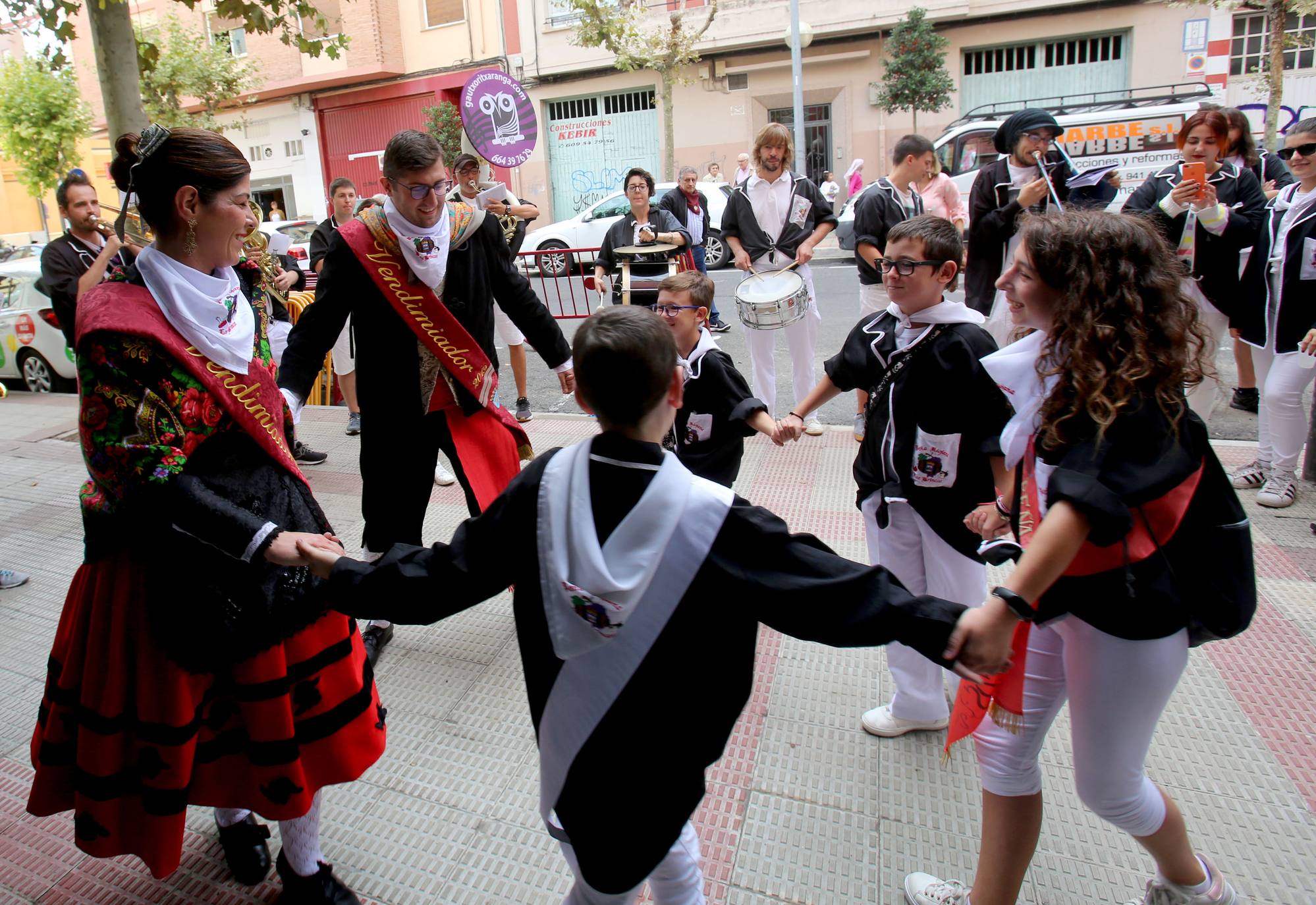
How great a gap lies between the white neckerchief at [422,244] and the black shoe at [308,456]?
3414 mm

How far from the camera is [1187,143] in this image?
489 cm

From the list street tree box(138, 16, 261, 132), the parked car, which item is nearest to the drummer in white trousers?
the parked car

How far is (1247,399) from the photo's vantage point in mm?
6184

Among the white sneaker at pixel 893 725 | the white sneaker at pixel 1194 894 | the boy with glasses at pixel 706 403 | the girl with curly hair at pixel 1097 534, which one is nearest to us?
the girl with curly hair at pixel 1097 534

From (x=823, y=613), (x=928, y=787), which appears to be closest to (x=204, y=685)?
(x=823, y=613)

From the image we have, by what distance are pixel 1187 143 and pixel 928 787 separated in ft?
13.6

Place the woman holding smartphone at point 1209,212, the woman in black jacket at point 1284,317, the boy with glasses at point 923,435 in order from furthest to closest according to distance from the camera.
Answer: the woman holding smartphone at point 1209,212, the woman in black jacket at point 1284,317, the boy with glasses at point 923,435

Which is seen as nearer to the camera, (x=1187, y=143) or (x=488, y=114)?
(x=1187, y=143)

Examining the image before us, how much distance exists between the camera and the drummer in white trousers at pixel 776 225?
6.15 metres

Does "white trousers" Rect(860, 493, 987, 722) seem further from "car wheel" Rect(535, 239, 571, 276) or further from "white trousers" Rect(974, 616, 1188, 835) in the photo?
"car wheel" Rect(535, 239, 571, 276)

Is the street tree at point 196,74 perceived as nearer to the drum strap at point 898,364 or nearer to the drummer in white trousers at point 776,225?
the drummer in white trousers at point 776,225

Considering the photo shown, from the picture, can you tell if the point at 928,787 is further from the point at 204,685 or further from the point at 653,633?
the point at 204,685

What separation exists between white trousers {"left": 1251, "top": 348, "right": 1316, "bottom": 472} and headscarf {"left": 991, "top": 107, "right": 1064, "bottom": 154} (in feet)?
5.71

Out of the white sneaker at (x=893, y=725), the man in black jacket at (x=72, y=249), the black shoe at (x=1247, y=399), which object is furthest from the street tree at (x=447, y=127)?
the white sneaker at (x=893, y=725)
